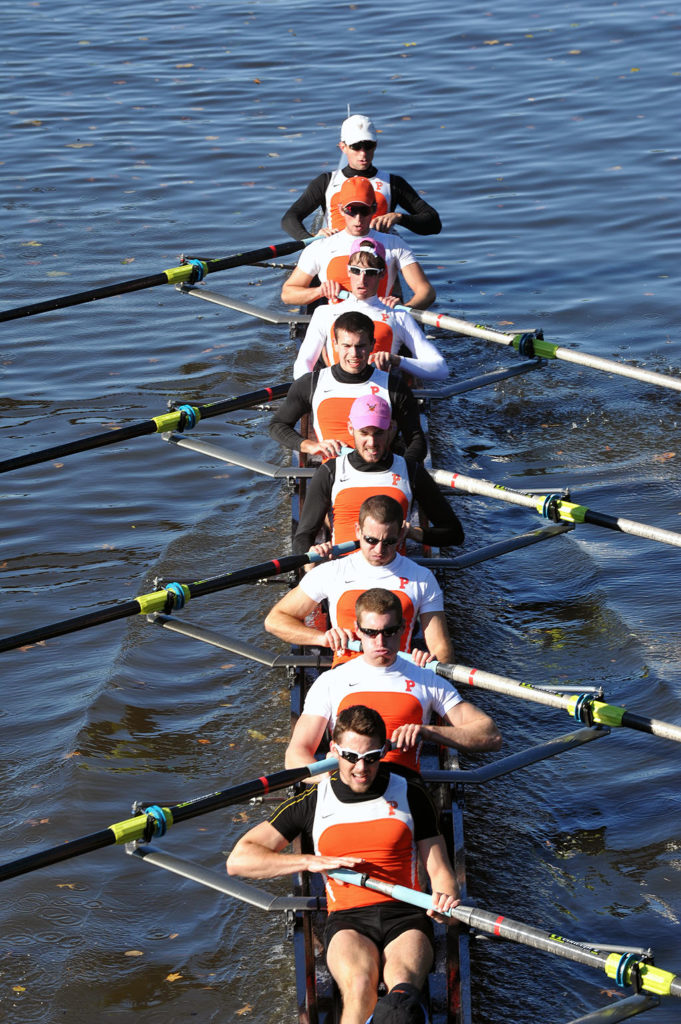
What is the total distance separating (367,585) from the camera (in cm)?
667

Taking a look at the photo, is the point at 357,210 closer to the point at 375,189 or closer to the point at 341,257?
the point at 341,257

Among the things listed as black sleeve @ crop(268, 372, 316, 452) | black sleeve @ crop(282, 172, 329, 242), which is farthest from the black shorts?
black sleeve @ crop(282, 172, 329, 242)

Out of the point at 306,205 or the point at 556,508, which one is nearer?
the point at 556,508

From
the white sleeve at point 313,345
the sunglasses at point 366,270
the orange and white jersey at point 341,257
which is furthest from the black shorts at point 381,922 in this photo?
the orange and white jersey at point 341,257

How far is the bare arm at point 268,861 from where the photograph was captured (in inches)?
Answer: 209

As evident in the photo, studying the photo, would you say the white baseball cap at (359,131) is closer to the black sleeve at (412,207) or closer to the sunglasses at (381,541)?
the black sleeve at (412,207)

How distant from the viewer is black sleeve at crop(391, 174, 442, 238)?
10.9 meters

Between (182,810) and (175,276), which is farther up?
(175,276)

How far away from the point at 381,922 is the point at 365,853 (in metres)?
0.28

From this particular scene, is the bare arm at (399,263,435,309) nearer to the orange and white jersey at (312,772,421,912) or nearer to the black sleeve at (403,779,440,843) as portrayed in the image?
the black sleeve at (403,779,440,843)

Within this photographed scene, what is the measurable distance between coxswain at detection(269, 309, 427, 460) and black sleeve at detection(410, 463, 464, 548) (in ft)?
1.70

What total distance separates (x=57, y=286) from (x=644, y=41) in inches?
472

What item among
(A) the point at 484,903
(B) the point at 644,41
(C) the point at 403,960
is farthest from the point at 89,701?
(B) the point at 644,41

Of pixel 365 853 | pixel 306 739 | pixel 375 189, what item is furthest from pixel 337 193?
pixel 365 853
